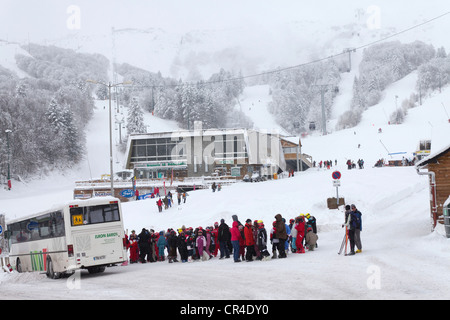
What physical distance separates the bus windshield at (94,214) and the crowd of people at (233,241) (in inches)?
120

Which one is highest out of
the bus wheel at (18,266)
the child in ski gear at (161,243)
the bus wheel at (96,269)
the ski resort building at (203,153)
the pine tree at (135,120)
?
the pine tree at (135,120)

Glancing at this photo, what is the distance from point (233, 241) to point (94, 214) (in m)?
4.83

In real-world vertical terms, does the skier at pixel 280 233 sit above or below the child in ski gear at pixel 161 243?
above

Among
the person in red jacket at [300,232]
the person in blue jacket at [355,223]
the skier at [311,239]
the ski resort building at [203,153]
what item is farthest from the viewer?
the ski resort building at [203,153]

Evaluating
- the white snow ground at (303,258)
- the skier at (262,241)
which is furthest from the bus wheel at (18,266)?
the skier at (262,241)

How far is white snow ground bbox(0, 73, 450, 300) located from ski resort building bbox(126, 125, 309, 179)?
12.3m

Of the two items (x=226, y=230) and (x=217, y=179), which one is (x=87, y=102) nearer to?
(x=217, y=179)

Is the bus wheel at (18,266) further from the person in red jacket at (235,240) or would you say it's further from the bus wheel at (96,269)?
the person in red jacket at (235,240)

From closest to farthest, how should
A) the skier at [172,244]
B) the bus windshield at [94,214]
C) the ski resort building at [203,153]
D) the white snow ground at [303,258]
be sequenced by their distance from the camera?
the white snow ground at [303,258] → the bus windshield at [94,214] → the skier at [172,244] → the ski resort building at [203,153]

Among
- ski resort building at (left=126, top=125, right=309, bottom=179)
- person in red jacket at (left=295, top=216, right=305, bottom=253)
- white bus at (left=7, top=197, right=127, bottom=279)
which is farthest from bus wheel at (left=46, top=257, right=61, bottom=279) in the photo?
ski resort building at (left=126, top=125, right=309, bottom=179)

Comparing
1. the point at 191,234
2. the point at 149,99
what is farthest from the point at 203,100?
the point at 191,234

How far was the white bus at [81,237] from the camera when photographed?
56.1ft

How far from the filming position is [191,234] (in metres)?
20.9

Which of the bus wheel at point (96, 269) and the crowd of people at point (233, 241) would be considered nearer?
the crowd of people at point (233, 241)
